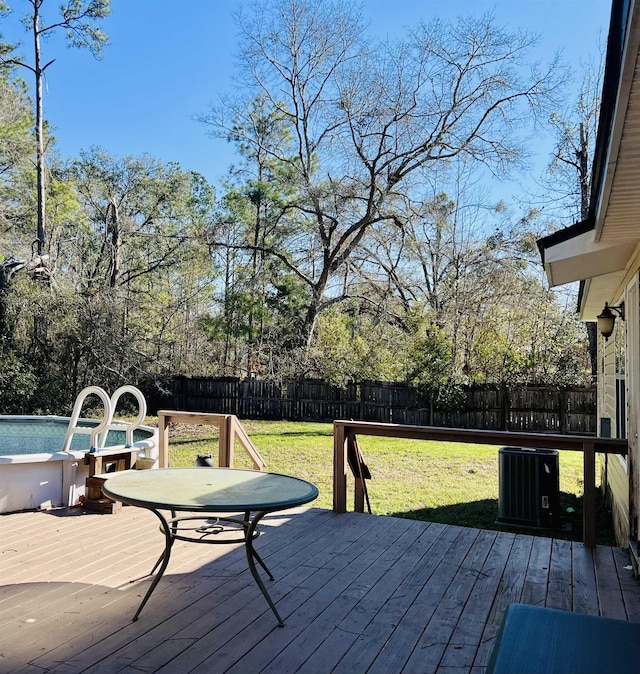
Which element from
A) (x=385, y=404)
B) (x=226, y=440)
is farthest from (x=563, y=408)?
(x=226, y=440)

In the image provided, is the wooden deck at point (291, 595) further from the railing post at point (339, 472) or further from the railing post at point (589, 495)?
the railing post at point (339, 472)

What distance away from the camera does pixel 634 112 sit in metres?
1.62

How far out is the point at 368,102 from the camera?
53.9ft

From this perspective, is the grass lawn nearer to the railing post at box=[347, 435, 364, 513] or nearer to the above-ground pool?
the railing post at box=[347, 435, 364, 513]

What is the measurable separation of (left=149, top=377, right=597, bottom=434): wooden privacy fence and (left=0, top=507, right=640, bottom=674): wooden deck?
8.54 m

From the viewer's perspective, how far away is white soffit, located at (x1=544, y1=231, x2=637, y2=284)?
325 centimetres

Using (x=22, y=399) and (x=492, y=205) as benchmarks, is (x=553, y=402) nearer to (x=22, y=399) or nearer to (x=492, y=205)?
(x=492, y=205)

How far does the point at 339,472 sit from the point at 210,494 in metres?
2.22

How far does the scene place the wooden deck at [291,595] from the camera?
232 centimetres

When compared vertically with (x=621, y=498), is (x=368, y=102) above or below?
above

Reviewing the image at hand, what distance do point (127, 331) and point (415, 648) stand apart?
12414mm

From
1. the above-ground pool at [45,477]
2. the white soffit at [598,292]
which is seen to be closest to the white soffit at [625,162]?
the white soffit at [598,292]

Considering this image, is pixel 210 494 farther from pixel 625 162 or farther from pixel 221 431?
pixel 221 431

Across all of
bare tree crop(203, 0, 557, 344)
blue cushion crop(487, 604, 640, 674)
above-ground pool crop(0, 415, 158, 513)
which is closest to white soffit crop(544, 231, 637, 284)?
blue cushion crop(487, 604, 640, 674)
